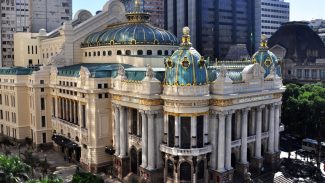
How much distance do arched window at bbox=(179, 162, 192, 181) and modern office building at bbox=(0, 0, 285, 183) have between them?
6.6 inches

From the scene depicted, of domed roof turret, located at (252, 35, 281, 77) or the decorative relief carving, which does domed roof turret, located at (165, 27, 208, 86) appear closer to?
the decorative relief carving

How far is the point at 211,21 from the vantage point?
188 metres

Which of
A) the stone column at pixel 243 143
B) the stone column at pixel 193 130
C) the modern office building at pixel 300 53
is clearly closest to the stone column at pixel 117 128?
the stone column at pixel 193 130

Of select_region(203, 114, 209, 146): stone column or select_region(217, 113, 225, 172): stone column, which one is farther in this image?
select_region(217, 113, 225, 172): stone column

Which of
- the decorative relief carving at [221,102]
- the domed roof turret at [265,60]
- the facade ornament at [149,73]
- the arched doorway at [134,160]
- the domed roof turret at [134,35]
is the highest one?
the domed roof turret at [134,35]

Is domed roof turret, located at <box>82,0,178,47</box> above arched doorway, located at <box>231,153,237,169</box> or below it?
above

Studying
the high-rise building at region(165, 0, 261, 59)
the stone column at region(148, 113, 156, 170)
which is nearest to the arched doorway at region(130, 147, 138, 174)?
the stone column at region(148, 113, 156, 170)

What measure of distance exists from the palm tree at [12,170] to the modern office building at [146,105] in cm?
2047

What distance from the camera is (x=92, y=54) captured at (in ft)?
308

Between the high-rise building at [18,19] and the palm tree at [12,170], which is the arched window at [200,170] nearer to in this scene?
the palm tree at [12,170]

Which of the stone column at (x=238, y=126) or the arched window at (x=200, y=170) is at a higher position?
the stone column at (x=238, y=126)

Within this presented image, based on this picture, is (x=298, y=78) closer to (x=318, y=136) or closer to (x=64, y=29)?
(x=318, y=136)

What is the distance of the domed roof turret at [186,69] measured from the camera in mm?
61647

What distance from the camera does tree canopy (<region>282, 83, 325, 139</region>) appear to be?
98250 mm
